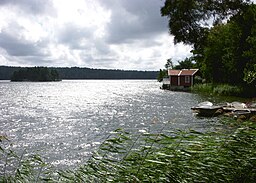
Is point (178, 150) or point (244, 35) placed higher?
point (244, 35)

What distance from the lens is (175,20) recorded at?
28.4m

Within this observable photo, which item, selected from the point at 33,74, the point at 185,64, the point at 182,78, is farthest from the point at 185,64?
the point at 33,74

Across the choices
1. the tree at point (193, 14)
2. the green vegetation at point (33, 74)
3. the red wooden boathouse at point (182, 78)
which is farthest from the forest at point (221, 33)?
the green vegetation at point (33, 74)

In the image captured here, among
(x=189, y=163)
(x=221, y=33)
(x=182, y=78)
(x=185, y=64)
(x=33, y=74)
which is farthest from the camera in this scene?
(x=33, y=74)

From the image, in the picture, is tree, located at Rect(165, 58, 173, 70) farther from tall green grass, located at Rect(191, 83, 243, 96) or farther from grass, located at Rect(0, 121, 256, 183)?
grass, located at Rect(0, 121, 256, 183)

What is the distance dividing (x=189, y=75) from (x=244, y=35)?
2568cm

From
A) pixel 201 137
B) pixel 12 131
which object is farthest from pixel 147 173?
pixel 12 131

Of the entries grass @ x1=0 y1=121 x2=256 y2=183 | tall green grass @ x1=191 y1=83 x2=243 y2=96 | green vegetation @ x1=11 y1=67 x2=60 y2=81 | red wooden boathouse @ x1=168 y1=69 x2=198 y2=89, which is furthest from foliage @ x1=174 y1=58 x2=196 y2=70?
green vegetation @ x1=11 y1=67 x2=60 y2=81

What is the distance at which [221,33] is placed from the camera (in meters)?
42.6

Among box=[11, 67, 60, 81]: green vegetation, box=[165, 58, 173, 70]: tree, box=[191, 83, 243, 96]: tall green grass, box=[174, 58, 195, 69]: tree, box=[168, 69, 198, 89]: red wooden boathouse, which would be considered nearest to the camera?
box=[191, 83, 243, 96]: tall green grass

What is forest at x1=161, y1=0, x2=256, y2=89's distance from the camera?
93.7 ft

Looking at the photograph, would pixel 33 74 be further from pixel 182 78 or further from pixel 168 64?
pixel 182 78

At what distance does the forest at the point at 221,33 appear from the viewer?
93.7 feet

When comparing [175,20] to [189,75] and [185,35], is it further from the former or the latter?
[189,75]
